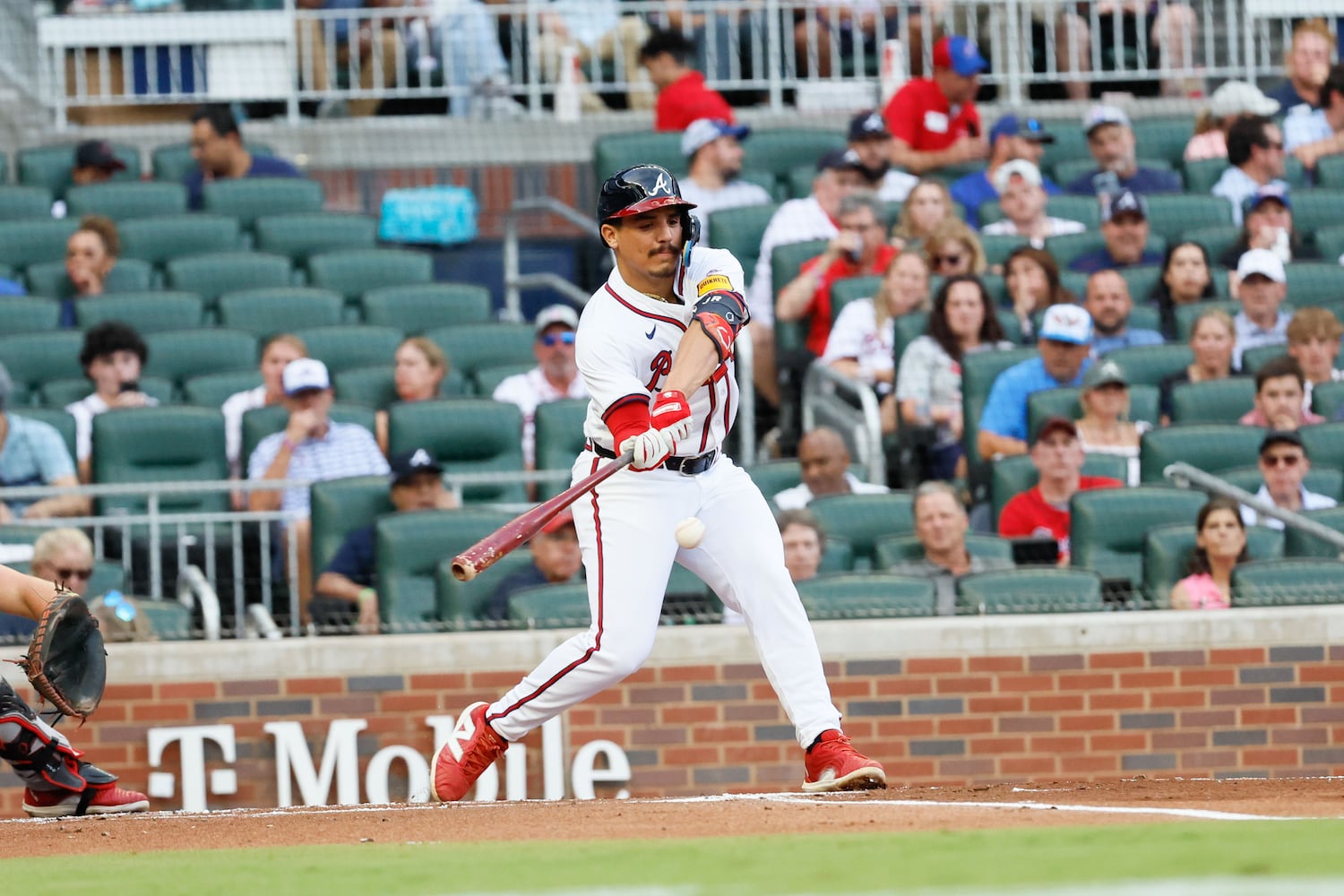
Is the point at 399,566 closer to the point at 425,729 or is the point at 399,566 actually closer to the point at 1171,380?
the point at 425,729

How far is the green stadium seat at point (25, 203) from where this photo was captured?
37.6 feet

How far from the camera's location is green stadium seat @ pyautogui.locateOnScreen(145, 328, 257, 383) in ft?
32.6

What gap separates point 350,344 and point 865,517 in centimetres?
292

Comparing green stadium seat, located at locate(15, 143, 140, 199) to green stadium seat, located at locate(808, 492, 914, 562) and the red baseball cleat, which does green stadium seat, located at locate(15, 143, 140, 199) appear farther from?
the red baseball cleat

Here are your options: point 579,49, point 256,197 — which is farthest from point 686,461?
point 579,49

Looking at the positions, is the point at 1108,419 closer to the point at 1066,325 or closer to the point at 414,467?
the point at 1066,325

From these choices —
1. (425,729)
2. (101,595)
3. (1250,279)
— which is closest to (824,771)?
(425,729)

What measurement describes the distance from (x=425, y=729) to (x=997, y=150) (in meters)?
5.77

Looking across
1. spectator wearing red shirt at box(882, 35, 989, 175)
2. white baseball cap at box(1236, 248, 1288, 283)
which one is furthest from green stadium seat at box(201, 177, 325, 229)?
white baseball cap at box(1236, 248, 1288, 283)

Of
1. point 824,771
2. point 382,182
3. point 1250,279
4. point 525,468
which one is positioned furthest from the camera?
point 382,182

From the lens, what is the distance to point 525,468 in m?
8.98

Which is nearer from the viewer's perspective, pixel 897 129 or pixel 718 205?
pixel 718 205

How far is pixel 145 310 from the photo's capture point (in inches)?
403

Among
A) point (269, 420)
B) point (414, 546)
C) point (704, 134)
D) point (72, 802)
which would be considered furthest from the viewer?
point (704, 134)
